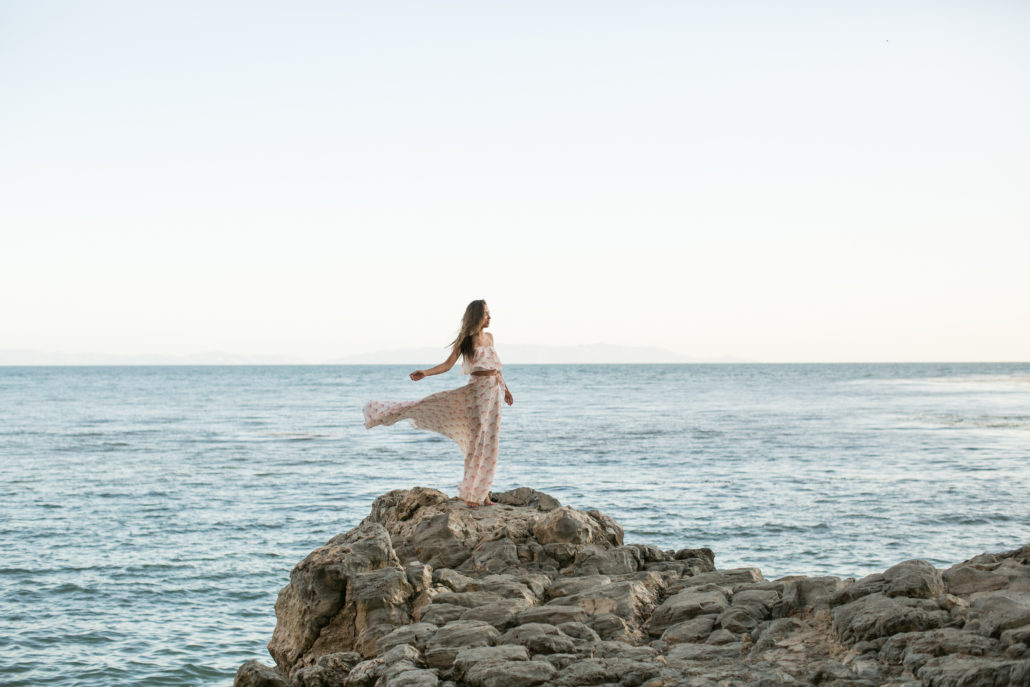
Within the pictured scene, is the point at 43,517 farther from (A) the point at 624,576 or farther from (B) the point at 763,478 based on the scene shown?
(B) the point at 763,478

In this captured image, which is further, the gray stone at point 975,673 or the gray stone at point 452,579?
the gray stone at point 452,579

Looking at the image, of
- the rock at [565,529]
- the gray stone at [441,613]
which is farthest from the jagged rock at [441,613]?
the rock at [565,529]

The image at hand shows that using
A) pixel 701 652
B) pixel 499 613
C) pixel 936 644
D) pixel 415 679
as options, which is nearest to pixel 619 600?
pixel 499 613

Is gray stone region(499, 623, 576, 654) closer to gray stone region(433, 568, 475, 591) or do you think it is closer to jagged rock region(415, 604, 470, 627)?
jagged rock region(415, 604, 470, 627)

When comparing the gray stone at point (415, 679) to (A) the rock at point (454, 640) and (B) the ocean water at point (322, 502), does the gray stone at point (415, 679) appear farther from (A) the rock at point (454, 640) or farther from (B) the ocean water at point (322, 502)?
(B) the ocean water at point (322, 502)

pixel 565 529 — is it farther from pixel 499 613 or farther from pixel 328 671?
pixel 328 671

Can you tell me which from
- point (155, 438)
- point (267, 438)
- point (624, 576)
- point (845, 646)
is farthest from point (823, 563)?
point (155, 438)

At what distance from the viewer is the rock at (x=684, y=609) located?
7742 millimetres

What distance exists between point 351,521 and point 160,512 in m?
4.65

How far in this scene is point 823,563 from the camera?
48.5ft

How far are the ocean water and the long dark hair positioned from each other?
4.52 metres

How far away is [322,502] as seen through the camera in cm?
2080

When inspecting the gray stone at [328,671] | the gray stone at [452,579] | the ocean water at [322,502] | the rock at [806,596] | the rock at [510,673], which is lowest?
the ocean water at [322,502]

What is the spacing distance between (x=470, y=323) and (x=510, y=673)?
451 centimetres
